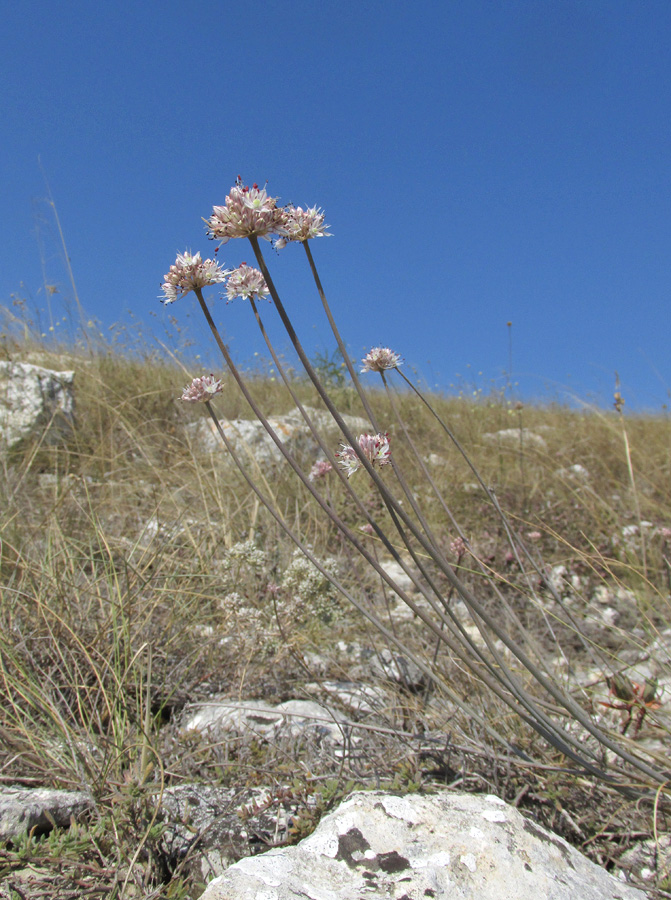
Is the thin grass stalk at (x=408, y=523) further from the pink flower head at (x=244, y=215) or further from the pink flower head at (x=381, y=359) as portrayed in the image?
the pink flower head at (x=381, y=359)

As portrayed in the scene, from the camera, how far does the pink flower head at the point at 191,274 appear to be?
1406 mm

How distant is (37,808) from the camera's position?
1442 mm

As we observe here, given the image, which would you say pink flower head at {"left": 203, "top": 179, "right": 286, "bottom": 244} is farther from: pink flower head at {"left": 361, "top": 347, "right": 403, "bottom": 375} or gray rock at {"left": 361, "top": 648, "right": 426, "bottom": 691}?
gray rock at {"left": 361, "top": 648, "right": 426, "bottom": 691}

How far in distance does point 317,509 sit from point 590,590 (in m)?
1.81

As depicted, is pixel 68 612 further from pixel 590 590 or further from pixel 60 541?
pixel 590 590

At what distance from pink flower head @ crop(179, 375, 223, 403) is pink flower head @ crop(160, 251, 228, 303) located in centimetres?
26

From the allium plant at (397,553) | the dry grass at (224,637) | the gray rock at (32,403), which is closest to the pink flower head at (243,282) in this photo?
the allium plant at (397,553)

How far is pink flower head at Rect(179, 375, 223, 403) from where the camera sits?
1.58 metres

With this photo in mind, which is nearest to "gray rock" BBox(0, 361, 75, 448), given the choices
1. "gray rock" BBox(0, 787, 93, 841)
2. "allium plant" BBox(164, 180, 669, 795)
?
"gray rock" BBox(0, 787, 93, 841)

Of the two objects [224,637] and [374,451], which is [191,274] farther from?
[224,637]

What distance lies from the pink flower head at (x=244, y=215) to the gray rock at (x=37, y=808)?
1.49m

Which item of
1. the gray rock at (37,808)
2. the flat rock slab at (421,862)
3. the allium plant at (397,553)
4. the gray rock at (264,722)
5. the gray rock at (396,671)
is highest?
the allium plant at (397,553)

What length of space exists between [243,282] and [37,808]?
4.86 ft

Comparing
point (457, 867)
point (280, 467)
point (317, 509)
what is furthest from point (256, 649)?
point (280, 467)
